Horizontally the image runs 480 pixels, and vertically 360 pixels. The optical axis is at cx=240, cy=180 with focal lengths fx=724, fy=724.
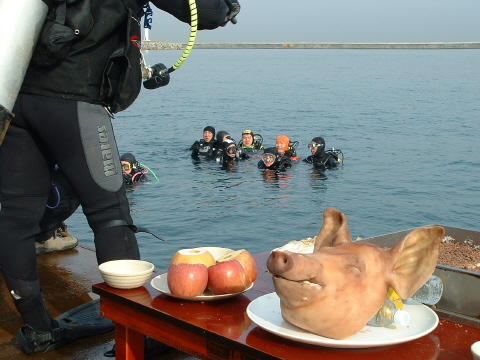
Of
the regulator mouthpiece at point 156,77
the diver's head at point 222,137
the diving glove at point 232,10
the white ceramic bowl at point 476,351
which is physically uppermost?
the diving glove at point 232,10

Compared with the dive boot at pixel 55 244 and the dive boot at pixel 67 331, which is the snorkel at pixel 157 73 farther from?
the dive boot at pixel 55 244

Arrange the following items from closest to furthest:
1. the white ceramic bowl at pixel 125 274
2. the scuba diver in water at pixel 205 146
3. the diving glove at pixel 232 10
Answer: the white ceramic bowl at pixel 125 274, the diving glove at pixel 232 10, the scuba diver in water at pixel 205 146

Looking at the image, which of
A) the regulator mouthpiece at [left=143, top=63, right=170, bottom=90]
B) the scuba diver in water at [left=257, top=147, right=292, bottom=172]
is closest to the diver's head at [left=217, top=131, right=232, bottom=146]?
the scuba diver in water at [left=257, top=147, right=292, bottom=172]

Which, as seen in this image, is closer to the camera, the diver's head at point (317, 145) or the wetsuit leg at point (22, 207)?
the wetsuit leg at point (22, 207)

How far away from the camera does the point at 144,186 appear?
13797mm

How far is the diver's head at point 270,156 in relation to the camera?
587 inches

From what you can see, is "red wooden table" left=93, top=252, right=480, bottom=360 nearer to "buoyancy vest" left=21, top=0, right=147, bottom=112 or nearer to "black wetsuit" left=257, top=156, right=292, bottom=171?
"buoyancy vest" left=21, top=0, right=147, bottom=112

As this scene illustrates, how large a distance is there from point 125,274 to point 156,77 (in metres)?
1.19

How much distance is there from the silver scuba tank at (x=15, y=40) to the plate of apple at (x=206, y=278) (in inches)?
37.6

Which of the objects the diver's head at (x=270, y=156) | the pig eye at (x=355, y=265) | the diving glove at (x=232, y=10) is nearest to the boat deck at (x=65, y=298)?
the pig eye at (x=355, y=265)

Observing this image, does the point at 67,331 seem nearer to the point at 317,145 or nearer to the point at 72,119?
the point at 72,119

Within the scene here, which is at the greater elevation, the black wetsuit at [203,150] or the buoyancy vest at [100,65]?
the buoyancy vest at [100,65]

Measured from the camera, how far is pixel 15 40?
3.02 m

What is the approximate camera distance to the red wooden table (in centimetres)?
221
